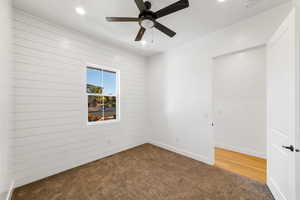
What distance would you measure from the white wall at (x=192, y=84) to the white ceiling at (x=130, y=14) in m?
0.23

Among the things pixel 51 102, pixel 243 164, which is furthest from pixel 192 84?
pixel 51 102

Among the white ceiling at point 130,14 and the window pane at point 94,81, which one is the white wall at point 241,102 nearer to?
the white ceiling at point 130,14

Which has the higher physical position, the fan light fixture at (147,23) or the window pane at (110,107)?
the fan light fixture at (147,23)

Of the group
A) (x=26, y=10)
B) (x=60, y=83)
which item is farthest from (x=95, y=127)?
(x=26, y=10)

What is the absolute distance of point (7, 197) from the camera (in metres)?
1.65

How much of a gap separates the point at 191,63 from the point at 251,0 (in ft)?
4.98

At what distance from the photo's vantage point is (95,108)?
3096mm

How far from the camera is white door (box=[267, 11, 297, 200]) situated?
1.33 metres

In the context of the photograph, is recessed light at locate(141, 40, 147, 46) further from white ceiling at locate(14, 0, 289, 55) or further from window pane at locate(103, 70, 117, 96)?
window pane at locate(103, 70, 117, 96)

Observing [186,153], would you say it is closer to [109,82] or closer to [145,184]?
[145,184]

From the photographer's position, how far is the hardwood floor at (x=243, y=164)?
2330mm

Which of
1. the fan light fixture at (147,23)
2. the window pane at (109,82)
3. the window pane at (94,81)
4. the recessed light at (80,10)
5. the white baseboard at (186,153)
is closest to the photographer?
the fan light fixture at (147,23)

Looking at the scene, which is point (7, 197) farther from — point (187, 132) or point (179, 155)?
point (187, 132)

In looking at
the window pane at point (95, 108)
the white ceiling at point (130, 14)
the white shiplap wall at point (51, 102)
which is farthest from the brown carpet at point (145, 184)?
the white ceiling at point (130, 14)
